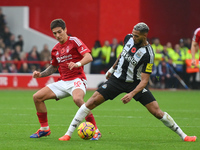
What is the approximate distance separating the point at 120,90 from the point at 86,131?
2.78 ft

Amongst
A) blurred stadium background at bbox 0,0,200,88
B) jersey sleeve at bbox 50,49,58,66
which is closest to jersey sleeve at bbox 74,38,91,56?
jersey sleeve at bbox 50,49,58,66

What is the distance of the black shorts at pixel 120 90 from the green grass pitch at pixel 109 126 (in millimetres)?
706

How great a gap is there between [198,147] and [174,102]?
28.9 feet

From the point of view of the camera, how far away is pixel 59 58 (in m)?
8.63

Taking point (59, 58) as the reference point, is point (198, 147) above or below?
below

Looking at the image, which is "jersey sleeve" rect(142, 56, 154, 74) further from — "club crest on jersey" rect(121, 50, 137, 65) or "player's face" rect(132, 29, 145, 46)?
"player's face" rect(132, 29, 145, 46)

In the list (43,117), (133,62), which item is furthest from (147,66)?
(43,117)

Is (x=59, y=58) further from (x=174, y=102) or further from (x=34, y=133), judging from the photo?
(x=174, y=102)

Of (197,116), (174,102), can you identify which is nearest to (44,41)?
(174,102)

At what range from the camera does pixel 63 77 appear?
8680 mm

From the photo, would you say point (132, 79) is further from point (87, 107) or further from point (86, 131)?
point (86, 131)

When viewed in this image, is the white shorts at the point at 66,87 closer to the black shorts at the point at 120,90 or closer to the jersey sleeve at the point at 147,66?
the black shorts at the point at 120,90

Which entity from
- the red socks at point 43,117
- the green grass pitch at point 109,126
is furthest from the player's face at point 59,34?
the green grass pitch at point 109,126

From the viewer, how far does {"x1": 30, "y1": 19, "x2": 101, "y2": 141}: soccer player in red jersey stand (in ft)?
27.5
